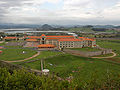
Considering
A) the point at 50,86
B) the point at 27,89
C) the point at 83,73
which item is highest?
the point at 50,86

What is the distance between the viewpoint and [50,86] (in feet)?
47.8

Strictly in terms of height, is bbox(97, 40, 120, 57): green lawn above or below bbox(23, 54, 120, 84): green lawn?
above

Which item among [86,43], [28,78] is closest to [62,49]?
[86,43]

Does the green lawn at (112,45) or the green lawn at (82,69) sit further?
the green lawn at (112,45)

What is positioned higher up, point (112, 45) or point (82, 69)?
point (112, 45)

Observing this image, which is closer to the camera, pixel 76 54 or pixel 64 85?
pixel 64 85

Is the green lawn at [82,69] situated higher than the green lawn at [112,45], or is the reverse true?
the green lawn at [112,45]

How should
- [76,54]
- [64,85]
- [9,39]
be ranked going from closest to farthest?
[64,85]
[76,54]
[9,39]

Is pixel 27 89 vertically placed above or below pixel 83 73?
above

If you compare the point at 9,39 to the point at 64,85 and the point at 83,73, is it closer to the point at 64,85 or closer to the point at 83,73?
the point at 83,73

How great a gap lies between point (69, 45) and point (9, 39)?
5917 centimetres

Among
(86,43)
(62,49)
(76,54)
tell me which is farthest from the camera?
(86,43)

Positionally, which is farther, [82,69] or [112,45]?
[112,45]

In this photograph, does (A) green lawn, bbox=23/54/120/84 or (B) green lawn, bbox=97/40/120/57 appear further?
(B) green lawn, bbox=97/40/120/57
